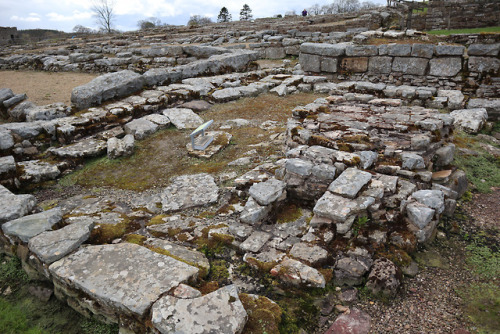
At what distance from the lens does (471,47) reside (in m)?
9.56

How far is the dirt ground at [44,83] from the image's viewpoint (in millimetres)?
10570

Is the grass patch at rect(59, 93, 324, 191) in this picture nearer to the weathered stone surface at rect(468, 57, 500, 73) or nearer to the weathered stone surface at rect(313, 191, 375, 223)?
the weathered stone surface at rect(313, 191, 375, 223)

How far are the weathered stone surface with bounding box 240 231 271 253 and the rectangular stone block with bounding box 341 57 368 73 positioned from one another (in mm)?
9573

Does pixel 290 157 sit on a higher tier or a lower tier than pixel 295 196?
higher

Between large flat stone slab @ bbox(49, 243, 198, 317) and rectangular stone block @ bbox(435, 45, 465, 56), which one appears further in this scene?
rectangular stone block @ bbox(435, 45, 465, 56)

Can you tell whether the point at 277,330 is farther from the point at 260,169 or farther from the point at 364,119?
the point at 364,119

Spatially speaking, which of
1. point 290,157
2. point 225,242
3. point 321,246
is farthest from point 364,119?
point 225,242

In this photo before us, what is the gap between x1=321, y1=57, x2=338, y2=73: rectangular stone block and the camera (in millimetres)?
11790

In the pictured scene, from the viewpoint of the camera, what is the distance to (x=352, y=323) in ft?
10.0

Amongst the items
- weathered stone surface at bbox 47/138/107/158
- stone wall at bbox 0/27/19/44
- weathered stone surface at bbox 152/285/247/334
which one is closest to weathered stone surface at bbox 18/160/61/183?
weathered stone surface at bbox 47/138/107/158

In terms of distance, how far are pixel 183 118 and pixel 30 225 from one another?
5.34 m

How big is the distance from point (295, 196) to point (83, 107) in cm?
698

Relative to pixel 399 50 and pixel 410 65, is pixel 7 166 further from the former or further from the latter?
pixel 410 65

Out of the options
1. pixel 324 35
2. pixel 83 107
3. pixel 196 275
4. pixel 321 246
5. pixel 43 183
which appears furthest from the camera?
pixel 324 35
